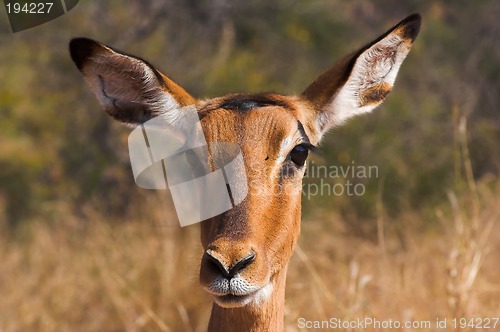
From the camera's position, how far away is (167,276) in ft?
30.6

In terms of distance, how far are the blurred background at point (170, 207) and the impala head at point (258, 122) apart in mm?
2472

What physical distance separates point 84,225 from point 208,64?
431cm

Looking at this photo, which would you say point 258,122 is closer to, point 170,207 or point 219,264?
point 219,264

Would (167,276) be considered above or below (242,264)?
below

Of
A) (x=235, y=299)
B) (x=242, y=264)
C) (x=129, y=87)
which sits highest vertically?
(x=129, y=87)

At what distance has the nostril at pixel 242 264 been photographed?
4160mm

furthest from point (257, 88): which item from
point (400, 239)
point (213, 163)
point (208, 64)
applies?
point (213, 163)

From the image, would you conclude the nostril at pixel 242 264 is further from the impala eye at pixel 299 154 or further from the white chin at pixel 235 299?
the impala eye at pixel 299 154

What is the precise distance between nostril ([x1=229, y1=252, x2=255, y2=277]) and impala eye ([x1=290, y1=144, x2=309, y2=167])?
0.97 meters

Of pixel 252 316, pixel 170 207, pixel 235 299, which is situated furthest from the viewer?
pixel 170 207

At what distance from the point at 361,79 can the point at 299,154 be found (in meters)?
0.94

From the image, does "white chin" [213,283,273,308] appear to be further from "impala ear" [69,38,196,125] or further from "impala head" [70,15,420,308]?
"impala ear" [69,38,196,125]

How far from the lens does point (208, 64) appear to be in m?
14.6

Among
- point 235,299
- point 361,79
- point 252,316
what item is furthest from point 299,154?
point 235,299
